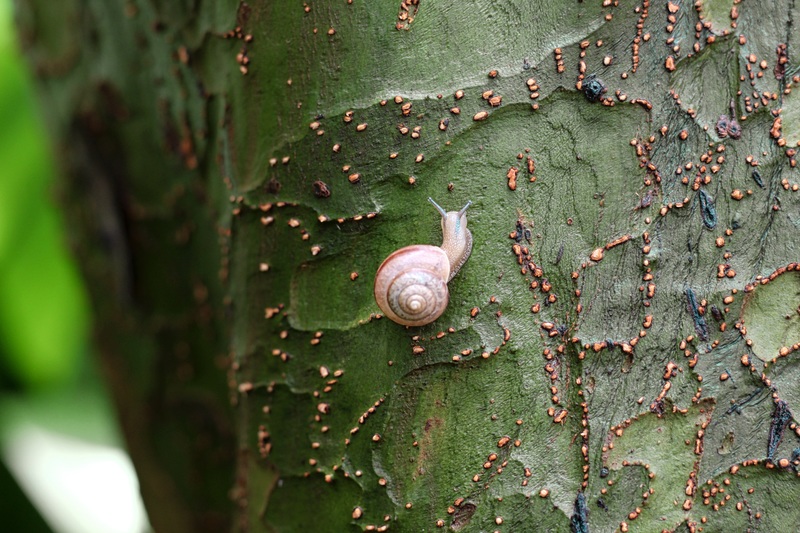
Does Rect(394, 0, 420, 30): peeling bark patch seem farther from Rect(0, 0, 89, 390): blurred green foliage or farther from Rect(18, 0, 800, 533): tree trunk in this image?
Rect(0, 0, 89, 390): blurred green foliage

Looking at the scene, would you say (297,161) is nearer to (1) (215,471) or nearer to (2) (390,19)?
(2) (390,19)

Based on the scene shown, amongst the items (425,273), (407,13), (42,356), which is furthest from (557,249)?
(42,356)

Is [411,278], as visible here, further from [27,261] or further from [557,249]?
[27,261]

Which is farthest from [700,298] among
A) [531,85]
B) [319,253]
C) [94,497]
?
[94,497]

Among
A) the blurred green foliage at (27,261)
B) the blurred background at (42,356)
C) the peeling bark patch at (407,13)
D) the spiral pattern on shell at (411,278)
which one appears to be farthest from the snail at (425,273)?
the blurred green foliage at (27,261)

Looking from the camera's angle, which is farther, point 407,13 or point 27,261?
point 27,261

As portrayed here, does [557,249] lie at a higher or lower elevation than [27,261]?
lower
